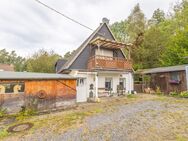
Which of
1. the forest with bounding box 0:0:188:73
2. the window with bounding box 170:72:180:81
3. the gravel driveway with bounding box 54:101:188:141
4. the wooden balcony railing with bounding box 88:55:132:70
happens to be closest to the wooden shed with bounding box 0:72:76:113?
the wooden balcony railing with bounding box 88:55:132:70

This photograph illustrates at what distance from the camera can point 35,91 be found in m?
9.70

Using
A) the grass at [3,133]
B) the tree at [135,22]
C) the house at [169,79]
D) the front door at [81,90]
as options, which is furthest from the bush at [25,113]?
the tree at [135,22]

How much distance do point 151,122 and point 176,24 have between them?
2616 cm

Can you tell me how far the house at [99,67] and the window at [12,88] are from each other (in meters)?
4.92

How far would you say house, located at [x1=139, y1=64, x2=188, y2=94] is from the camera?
15133mm

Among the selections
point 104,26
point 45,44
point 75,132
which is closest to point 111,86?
point 104,26

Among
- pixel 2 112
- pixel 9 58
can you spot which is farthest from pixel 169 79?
pixel 9 58

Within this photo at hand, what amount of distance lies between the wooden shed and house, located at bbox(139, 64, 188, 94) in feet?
37.8

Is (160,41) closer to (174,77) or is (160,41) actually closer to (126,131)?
(174,77)

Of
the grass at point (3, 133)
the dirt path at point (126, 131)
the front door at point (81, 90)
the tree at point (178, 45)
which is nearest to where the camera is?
the dirt path at point (126, 131)

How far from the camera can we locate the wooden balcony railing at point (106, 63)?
13098 mm

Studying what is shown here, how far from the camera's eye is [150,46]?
76.4ft

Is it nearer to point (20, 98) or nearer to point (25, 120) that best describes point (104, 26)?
point (20, 98)

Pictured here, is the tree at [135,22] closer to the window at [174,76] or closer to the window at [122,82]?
the window at [174,76]
